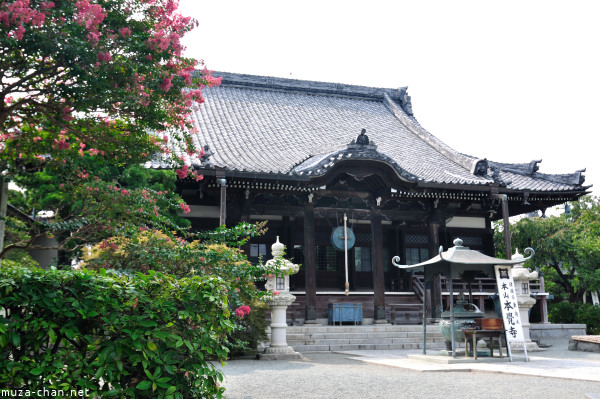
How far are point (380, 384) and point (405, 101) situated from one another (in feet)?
63.8

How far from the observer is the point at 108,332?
13.2 feet

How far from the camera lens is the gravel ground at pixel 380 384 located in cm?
636

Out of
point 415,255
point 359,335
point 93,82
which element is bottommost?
point 359,335

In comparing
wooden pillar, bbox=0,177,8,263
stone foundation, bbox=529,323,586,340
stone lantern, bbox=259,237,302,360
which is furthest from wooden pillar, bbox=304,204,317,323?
wooden pillar, bbox=0,177,8,263

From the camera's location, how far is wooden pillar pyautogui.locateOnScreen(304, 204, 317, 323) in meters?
14.8

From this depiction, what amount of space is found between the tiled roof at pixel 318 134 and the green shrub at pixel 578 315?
188 inches

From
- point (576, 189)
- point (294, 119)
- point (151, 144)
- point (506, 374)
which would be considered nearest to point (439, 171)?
point (576, 189)

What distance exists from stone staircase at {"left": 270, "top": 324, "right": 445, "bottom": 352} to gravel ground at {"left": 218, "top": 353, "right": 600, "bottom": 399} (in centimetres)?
370

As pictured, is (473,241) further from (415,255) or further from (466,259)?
(466,259)

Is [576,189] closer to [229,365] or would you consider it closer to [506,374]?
[506,374]

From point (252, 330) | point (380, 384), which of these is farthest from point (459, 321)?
point (252, 330)

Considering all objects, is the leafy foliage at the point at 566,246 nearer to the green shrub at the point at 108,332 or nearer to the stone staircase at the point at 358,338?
the stone staircase at the point at 358,338

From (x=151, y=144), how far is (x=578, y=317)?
701 inches

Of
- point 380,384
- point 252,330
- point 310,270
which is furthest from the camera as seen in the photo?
point 310,270
